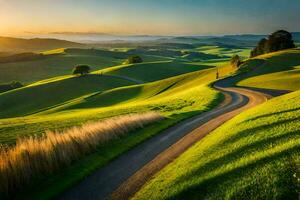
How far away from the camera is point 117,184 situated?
55.2 feet

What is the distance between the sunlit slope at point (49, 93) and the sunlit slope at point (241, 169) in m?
86.5

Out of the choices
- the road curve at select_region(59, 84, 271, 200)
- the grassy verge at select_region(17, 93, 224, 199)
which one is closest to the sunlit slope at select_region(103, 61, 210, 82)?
the road curve at select_region(59, 84, 271, 200)

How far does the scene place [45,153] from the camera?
18.5m

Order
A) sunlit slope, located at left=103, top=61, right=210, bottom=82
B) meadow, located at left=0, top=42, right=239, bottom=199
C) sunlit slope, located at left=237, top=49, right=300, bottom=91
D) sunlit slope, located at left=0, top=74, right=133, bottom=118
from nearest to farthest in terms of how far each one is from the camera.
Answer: meadow, located at left=0, top=42, right=239, bottom=199, sunlit slope, located at left=237, top=49, right=300, bottom=91, sunlit slope, located at left=0, top=74, right=133, bottom=118, sunlit slope, located at left=103, top=61, right=210, bottom=82

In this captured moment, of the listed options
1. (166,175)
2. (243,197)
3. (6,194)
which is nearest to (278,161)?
(243,197)

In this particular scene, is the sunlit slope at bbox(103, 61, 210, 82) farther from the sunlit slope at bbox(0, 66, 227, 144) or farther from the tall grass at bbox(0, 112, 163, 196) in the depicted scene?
the tall grass at bbox(0, 112, 163, 196)

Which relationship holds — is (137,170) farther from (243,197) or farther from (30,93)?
(30,93)

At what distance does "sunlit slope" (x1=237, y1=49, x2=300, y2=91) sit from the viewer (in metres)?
64.4

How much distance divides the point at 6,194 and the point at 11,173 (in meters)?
1.09

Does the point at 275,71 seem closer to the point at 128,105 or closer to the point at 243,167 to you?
the point at 128,105

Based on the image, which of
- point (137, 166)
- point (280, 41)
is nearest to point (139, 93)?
point (280, 41)

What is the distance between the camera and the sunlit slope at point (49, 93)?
4069 inches

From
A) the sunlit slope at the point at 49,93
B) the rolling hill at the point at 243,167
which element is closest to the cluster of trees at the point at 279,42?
the sunlit slope at the point at 49,93

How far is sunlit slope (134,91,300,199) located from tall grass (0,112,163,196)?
5.69 meters
